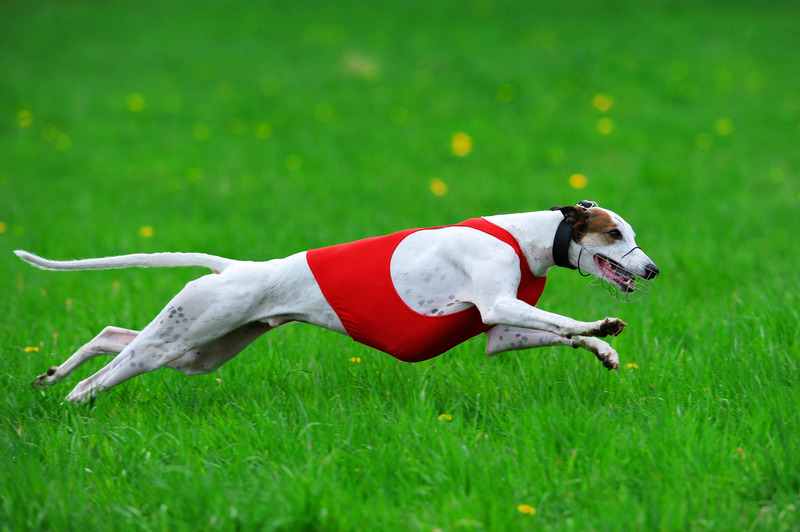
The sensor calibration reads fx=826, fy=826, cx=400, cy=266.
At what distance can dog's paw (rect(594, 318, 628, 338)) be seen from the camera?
138 inches

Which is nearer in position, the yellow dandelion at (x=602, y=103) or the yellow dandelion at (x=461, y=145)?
the yellow dandelion at (x=461, y=145)

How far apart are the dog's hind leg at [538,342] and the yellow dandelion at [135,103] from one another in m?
9.62

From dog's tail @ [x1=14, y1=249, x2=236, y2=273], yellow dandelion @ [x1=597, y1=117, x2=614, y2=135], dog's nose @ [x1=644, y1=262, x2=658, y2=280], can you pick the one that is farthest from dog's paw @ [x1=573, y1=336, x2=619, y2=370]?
yellow dandelion @ [x1=597, y1=117, x2=614, y2=135]

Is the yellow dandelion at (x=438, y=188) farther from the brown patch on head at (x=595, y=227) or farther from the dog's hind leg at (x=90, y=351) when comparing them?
the brown patch on head at (x=595, y=227)

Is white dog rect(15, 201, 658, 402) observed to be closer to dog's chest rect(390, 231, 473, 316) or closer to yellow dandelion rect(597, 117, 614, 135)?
dog's chest rect(390, 231, 473, 316)

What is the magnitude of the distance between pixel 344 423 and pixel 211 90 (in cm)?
1075

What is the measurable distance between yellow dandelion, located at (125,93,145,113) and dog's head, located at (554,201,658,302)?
32.4ft

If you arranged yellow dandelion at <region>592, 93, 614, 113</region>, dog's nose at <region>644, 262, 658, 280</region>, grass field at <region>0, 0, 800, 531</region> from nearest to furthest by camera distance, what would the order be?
grass field at <region>0, 0, 800, 531</region>, dog's nose at <region>644, 262, 658, 280</region>, yellow dandelion at <region>592, 93, 614, 113</region>

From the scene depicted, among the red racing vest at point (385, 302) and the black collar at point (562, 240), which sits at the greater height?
the black collar at point (562, 240)

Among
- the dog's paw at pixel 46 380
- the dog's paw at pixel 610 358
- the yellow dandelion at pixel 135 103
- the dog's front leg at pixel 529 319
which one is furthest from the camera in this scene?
the yellow dandelion at pixel 135 103

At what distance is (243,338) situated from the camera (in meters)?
4.41

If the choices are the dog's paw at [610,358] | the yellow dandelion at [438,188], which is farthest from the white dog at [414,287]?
the yellow dandelion at [438,188]

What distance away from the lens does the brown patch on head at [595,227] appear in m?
3.88

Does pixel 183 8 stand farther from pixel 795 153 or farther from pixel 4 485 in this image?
pixel 4 485
